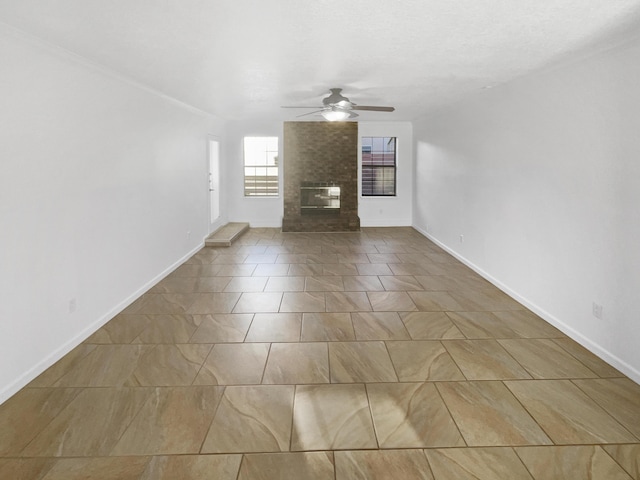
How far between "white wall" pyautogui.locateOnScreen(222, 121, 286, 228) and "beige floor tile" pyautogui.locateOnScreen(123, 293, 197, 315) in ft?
16.0

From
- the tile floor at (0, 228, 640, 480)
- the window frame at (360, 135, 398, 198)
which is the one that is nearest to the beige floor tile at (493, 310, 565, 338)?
the tile floor at (0, 228, 640, 480)

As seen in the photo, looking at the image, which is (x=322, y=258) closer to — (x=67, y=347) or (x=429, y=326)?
(x=429, y=326)

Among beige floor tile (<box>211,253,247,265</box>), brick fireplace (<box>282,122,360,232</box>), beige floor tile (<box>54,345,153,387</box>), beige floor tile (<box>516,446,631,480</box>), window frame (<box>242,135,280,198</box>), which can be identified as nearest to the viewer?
beige floor tile (<box>516,446,631,480</box>)

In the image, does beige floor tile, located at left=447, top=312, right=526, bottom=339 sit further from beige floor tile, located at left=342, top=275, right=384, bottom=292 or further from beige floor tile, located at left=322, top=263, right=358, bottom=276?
beige floor tile, located at left=322, top=263, right=358, bottom=276

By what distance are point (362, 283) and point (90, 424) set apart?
3.42 m

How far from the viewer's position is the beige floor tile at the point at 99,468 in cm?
195

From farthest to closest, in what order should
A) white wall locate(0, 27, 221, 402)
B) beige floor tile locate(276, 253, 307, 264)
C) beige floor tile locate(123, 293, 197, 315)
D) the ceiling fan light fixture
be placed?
1. beige floor tile locate(276, 253, 307, 264)
2. the ceiling fan light fixture
3. beige floor tile locate(123, 293, 197, 315)
4. white wall locate(0, 27, 221, 402)

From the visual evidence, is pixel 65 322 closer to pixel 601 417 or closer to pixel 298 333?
pixel 298 333

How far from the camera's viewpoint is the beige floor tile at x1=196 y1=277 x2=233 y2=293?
4.93 meters

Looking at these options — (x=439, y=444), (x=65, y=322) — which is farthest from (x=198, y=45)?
(x=439, y=444)

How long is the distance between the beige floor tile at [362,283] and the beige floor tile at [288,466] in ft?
9.49

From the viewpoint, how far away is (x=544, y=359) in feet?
10.3

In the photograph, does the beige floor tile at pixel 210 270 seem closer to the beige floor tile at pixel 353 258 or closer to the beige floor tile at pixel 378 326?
the beige floor tile at pixel 353 258

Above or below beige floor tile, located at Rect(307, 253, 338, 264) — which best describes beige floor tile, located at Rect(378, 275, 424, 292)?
below
